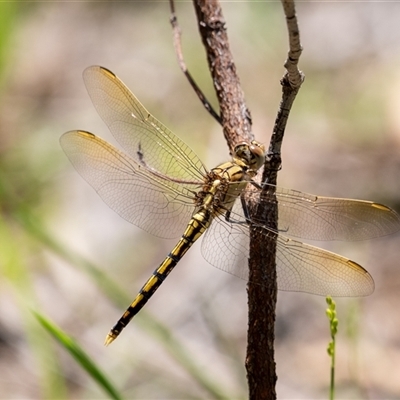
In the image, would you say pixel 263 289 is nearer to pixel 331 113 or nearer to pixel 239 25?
pixel 331 113

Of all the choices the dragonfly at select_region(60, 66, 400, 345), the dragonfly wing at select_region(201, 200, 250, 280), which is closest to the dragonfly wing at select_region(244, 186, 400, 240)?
the dragonfly at select_region(60, 66, 400, 345)

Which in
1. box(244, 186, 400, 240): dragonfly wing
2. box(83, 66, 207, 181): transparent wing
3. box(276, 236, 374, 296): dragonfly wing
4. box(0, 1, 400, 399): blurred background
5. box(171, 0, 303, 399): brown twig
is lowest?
box(171, 0, 303, 399): brown twig

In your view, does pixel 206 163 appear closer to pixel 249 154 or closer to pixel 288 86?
pixel 249 154

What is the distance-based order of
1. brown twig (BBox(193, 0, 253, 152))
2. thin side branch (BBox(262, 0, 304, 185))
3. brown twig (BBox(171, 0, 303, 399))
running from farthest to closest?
1. brown twig (BBox(193, 0, 253, 152))
2. brown twig (BBox(171, 0, 303, 399))
3. thin side branch (BBox(262, 0, 304, 185))

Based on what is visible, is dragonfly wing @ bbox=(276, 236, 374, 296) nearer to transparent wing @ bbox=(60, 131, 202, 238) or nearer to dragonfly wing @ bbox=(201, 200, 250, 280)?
dragonfly wing @ bbox=(201, 200, 250, 280)

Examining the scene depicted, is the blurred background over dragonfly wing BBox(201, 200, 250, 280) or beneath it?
over

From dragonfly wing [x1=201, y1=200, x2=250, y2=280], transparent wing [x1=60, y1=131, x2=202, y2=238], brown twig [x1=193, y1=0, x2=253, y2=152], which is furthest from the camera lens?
transparent wing [x1=60, y1=131, x2=202, y2=238]

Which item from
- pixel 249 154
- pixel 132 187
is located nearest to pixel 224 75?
pixel 249 154

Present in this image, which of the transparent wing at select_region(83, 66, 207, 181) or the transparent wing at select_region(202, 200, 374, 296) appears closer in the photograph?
the transparent wing at select_region(202, 200, 374, 296)
